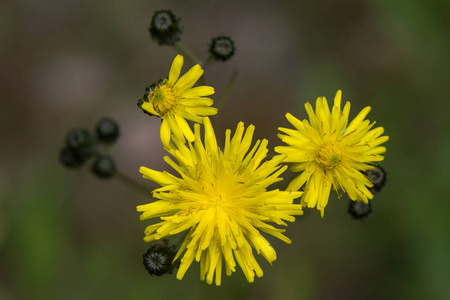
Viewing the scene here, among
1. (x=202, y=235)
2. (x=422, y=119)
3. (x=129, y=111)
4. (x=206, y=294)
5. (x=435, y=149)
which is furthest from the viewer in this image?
(x=129, y=111)

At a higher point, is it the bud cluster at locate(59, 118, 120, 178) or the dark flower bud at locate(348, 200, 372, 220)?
the dark flower bud at locate(348, 200, 372, 220)

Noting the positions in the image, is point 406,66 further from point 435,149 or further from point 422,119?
point 435,149

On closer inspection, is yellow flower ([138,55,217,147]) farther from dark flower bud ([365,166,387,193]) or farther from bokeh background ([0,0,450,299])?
bokeh background ([0,0,450,299])

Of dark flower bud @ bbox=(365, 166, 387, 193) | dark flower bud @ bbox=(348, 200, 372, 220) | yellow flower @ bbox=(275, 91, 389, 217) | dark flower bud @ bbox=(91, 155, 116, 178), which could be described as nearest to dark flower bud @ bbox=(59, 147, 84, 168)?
dark flower bud @ bbox=(91, 155, 116, 178)

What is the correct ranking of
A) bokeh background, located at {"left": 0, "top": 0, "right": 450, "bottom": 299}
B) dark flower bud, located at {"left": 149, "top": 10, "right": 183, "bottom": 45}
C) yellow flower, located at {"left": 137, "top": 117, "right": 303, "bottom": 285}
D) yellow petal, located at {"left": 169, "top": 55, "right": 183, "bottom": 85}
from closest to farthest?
1. yellow flower, located at {"left": 137, "top": 117, "right": 303, "bottom": 285}
2. yellow petal, located at {"left": 169, "top": 55, "right": 183, "bottom": 85}
3. dark flower bud, located at {"left": 149, "top": 10, "right": 183, "bottom": 45}
4. bokeh background, located at {"left": 0, "top": 0, "right": 450, "bottom": 299}

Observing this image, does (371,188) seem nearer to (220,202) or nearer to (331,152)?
(331,152)

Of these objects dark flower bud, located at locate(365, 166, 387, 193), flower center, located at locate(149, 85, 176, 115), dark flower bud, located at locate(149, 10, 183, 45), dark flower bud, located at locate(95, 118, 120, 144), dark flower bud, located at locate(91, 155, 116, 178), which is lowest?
dark flower bud, located at locate(91, 155, 116, 178)

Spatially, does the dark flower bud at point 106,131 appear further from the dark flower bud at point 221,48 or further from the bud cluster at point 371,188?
the bud cluster at point 371,188

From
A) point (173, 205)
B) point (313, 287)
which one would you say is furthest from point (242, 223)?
point (313, 287)
